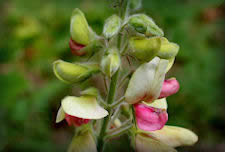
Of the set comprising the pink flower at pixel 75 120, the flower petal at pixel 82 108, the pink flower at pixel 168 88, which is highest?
the pink flower at pixel 168 88

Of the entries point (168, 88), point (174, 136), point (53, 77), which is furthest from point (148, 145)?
point (53, 77)

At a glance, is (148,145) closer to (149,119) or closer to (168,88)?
(149,119)

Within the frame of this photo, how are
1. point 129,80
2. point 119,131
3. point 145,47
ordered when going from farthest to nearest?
1. point 119,131
2. point 129,80
3. point 145,47

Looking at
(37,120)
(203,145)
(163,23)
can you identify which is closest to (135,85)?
(163,23)

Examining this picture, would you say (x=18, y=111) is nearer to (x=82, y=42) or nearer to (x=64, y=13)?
(x=64, y=13)

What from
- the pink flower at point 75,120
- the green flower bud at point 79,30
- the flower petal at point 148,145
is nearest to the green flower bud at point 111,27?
the green flower bud at point 79,30

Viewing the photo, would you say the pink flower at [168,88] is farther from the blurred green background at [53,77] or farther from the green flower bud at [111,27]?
the blurred green background at [53,77]
